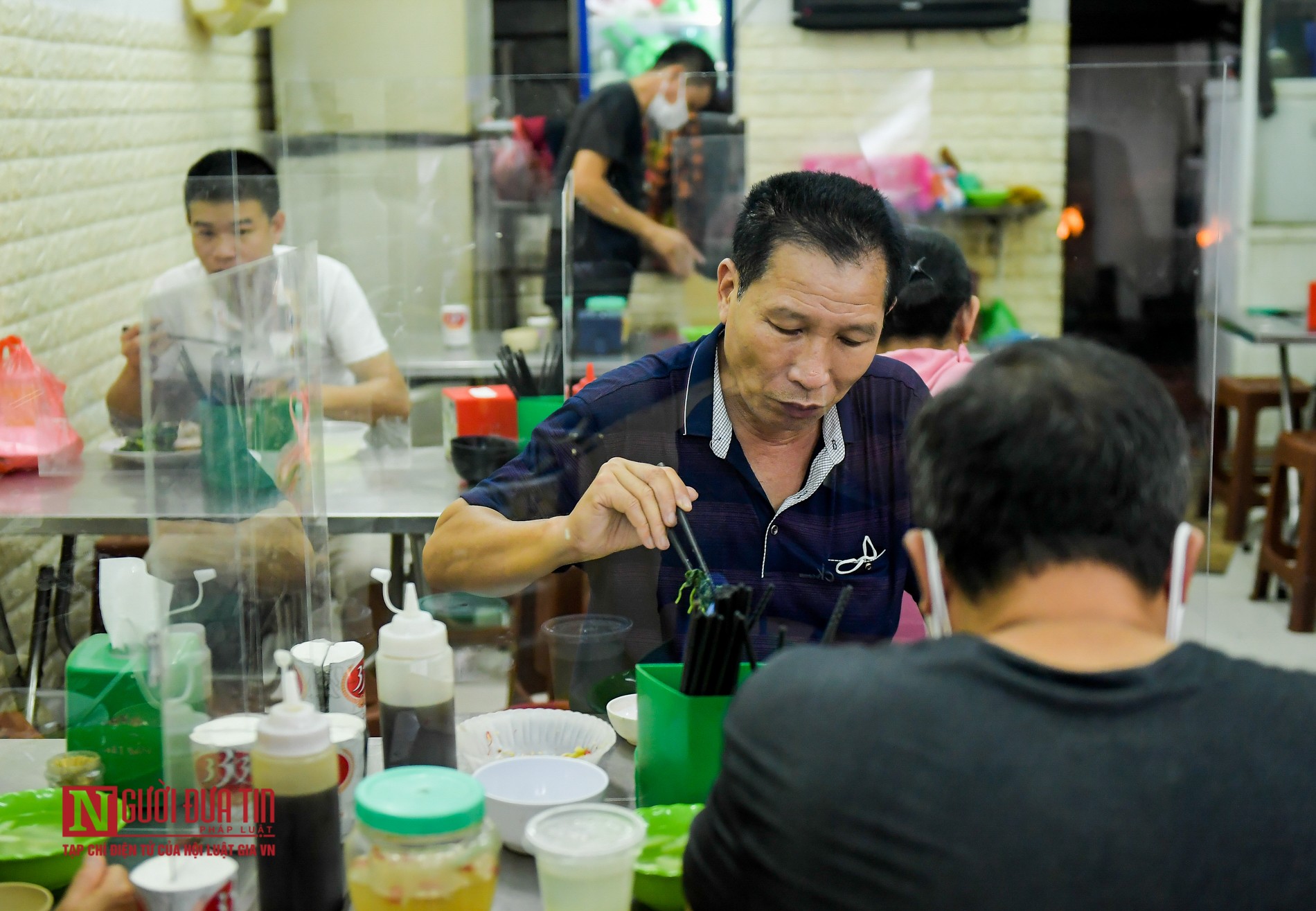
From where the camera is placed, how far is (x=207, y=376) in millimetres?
1105

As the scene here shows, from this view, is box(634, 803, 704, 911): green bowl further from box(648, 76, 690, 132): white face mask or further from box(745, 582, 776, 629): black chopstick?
box(648, 76, 690, 132): white face mask

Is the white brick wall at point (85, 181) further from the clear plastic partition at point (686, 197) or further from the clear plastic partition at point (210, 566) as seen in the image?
the clear plastic partition at point (210, 566)

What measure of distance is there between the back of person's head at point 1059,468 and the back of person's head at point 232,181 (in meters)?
2.91

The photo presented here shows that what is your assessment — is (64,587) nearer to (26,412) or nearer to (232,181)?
(26,412)

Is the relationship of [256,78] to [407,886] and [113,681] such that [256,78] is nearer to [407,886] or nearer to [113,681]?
[113,681]

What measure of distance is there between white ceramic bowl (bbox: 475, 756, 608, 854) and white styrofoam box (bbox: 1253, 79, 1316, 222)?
5.29 metres

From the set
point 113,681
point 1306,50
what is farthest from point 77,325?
point 1306,50

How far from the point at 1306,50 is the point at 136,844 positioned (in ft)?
18.7

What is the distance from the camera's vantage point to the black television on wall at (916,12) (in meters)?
4.94

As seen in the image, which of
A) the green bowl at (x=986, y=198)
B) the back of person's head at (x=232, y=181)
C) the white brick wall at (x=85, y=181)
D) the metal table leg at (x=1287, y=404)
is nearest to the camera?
the white brick wall at (x=85, y=181)

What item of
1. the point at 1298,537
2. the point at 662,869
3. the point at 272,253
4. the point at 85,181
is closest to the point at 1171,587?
the point at 662,869

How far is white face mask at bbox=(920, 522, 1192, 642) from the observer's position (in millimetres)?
930

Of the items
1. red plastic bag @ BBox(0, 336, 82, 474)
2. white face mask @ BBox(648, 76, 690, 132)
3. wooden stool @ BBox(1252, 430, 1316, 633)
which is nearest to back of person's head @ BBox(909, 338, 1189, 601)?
red plastic bag @ BBox(0, 336, 82, 474)

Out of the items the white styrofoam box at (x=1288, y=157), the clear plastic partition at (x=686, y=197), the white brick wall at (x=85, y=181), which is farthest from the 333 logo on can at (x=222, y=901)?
the white styrofoam box at (x=1288, y=157)
